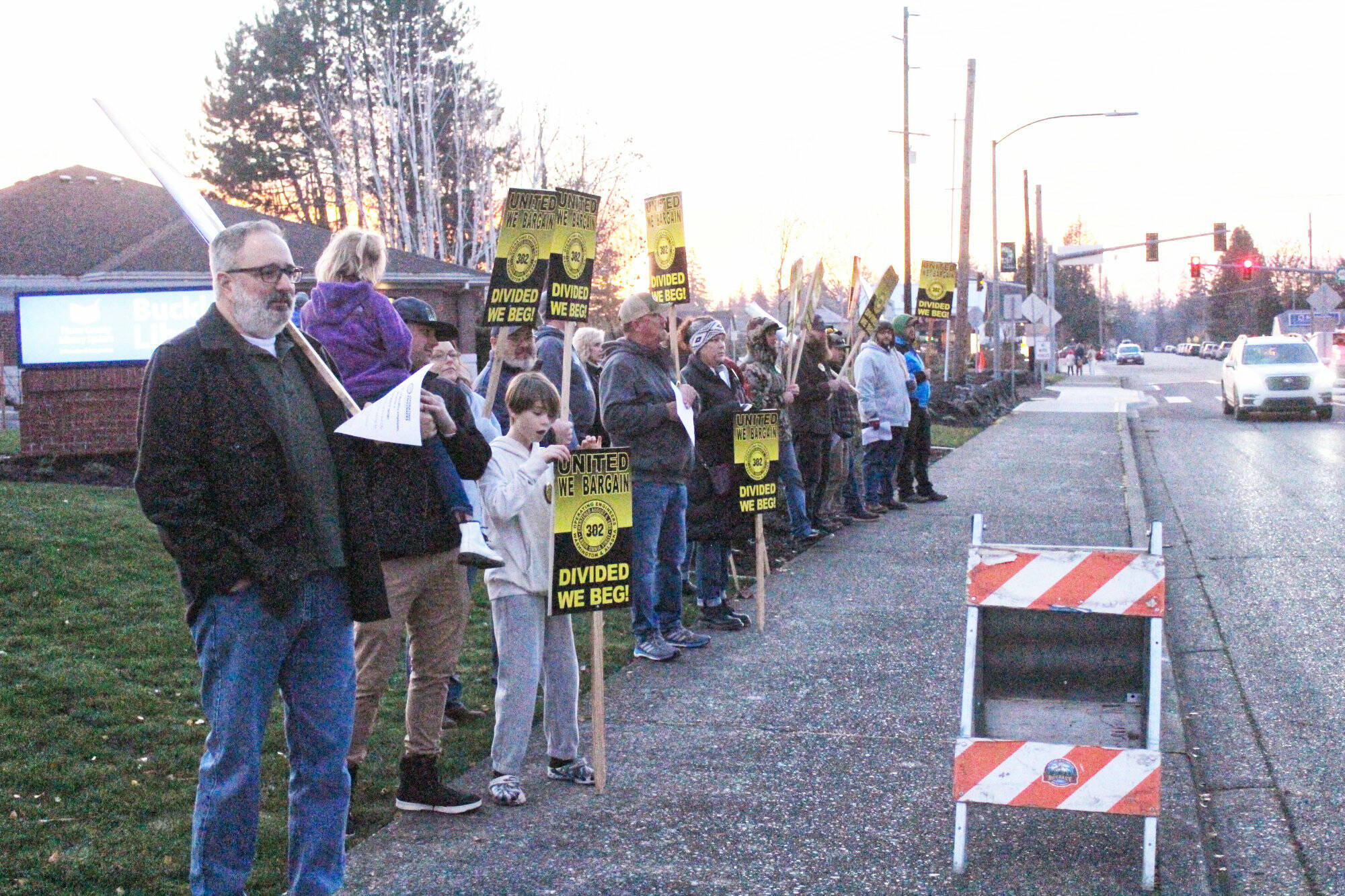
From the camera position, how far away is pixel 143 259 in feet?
78.7

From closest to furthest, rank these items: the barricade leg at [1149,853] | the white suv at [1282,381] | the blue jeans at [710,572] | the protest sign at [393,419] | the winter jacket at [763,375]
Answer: the protest sign at [393,419] < the barricade leg at [1149,853] < the blue jeans at [710,572] < the winter jacket at [763,375] < the white suv at [1282,381]

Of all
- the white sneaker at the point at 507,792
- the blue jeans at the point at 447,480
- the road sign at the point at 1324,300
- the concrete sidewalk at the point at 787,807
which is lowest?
the concrete sidewalk at the point at 787,807

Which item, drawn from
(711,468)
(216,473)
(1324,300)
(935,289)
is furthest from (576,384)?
(1324,300)

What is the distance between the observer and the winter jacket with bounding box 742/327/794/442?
402 inches

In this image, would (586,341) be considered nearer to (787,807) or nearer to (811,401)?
(811,401)

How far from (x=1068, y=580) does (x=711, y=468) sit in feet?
12.7

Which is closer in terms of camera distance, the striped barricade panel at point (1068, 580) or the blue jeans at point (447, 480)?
the striped barricade panel at point (1068, 580)

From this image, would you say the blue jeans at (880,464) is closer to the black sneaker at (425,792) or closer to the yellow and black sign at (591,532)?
the yellow and black sign at (591,532)

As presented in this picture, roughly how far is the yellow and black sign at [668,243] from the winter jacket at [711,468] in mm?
626

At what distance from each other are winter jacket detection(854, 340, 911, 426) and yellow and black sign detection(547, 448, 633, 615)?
24.0ft

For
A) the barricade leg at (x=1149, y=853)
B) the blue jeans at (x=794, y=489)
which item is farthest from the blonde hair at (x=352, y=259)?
the blue jeans at (x=794, y=489)

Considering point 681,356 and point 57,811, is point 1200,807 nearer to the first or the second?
point 57,811

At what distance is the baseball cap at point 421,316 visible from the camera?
522cm

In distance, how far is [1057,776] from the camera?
14.7 feet
